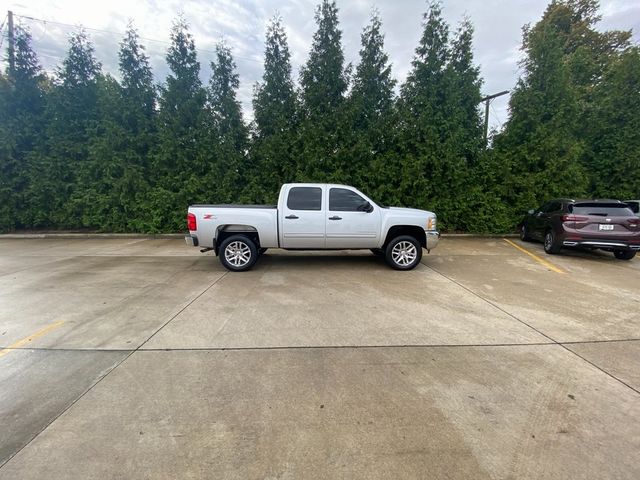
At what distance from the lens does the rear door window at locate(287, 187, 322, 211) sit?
21.9 feet

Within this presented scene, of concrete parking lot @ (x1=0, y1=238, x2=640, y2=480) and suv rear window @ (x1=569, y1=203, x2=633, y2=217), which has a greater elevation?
suv rear window @ (x1=569, y1=203, x2=633, y2=217)

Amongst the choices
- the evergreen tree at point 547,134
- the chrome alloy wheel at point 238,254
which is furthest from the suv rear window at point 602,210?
the chrome alloy wheel at point 238,254

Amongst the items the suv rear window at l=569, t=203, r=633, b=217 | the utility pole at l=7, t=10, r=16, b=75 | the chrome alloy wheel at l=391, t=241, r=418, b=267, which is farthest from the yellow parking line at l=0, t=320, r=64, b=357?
the utility pole at l=7, t=10, r=16, b=75

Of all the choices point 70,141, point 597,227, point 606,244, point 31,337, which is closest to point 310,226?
point 31,337

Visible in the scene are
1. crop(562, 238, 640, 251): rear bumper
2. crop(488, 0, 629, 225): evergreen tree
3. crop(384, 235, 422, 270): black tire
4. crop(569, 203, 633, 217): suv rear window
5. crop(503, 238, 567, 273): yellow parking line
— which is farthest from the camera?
crop(488, 0, 629, 225): evergreen tree

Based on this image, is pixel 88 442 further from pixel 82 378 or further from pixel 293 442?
pixel 293 442

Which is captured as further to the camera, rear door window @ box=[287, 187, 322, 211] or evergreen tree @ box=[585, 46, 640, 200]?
evergreen tree @ box=[585, 46, 640, 200]

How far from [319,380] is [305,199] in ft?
14.6

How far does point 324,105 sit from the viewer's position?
11.0 metres

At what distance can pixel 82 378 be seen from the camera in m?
2.92

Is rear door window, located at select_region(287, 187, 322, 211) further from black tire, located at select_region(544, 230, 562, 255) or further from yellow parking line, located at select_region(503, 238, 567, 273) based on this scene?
black tire, located at select_region(544, 230, 562, 255)

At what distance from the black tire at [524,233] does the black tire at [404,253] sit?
5.84 metres

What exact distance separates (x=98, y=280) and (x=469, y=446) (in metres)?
6.82

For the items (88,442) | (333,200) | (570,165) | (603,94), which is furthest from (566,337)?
(603,94)
